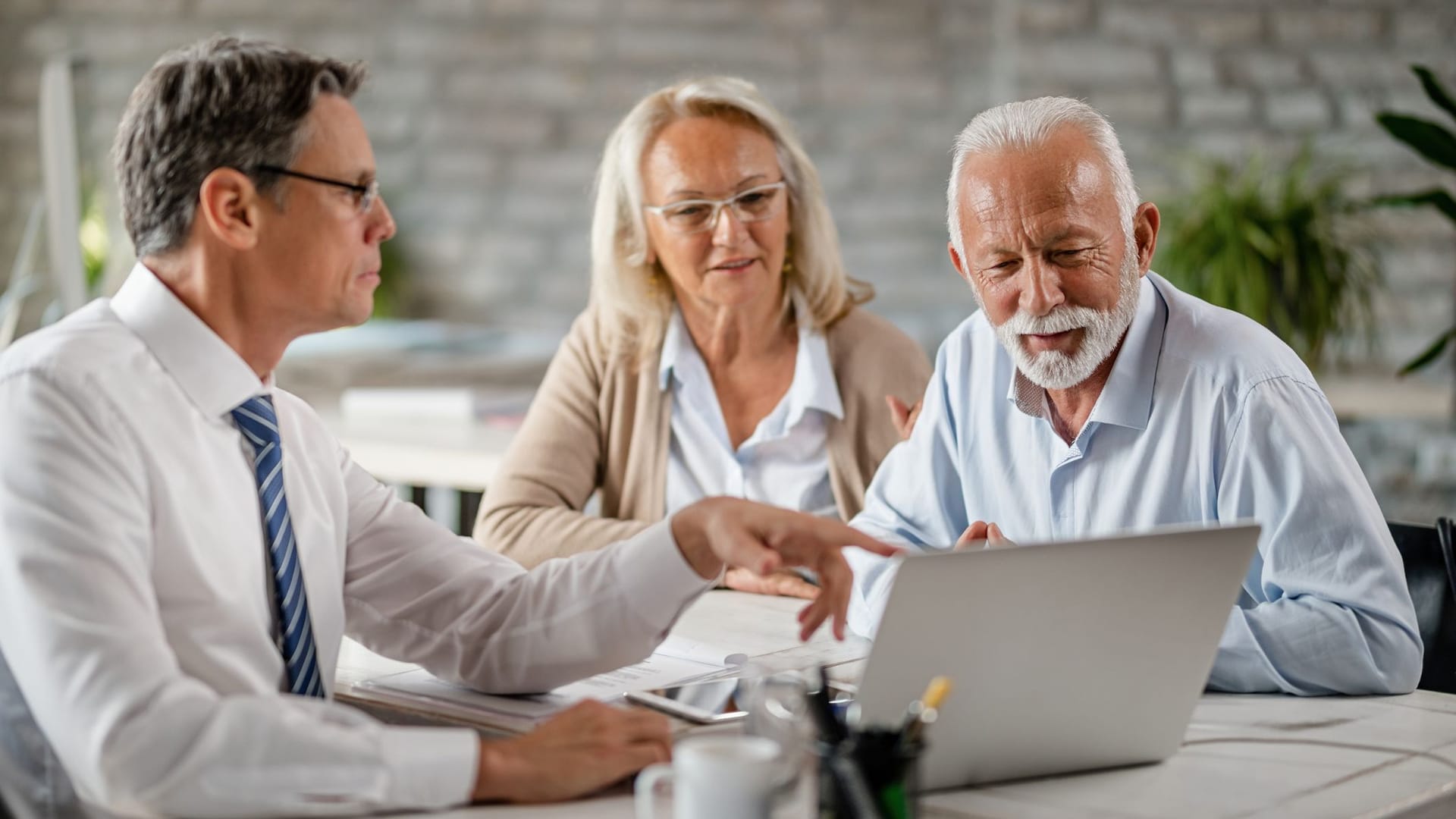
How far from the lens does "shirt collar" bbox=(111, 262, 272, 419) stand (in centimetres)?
139

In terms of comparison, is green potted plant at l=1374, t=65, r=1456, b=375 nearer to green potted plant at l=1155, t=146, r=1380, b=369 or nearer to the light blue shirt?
green potted plant at l=1155, t=146, r=1380, b=369

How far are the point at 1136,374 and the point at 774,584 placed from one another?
2.16 feet

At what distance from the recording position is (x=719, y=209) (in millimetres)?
2627

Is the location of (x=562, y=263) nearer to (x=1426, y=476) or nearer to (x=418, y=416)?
(x=418, y=416)

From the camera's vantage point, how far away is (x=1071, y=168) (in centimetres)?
177

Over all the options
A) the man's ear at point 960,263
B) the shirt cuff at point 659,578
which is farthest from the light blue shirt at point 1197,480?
the shirt cuff at point 659,578

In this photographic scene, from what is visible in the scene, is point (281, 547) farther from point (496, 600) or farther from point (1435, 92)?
point (1435, 92)

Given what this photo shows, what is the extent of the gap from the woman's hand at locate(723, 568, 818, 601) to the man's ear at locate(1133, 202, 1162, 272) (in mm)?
616

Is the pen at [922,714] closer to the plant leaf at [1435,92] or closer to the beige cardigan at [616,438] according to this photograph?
the beige cardigan at [616,438]

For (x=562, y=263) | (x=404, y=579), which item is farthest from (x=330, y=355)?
(x=404, y=579)

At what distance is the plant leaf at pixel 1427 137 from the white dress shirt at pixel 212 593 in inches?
107

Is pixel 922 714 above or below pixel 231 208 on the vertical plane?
below

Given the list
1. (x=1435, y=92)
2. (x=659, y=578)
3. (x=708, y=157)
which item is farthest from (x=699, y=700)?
(x=1435, y=92)

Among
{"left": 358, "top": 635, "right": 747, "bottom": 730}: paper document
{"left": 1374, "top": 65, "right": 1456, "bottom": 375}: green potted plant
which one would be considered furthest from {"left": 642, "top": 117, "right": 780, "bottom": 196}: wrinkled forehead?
{"left": 1374, "top": 65, "right": 1456, "bottom": 375}: green potted plant
